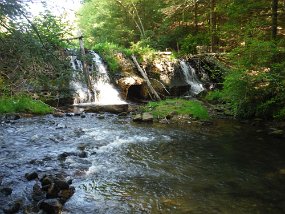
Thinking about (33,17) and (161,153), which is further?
(161,153)

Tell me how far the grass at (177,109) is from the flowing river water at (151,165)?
1520mm

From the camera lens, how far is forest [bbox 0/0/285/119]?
18.4 ft

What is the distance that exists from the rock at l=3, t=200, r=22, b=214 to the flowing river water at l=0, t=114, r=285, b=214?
20cm

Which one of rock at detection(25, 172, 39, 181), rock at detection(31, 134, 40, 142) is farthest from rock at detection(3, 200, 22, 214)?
rock at detection(31, 134, 40, 142)

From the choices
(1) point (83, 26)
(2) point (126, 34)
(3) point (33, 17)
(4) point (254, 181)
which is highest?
(1) point (83, 26)

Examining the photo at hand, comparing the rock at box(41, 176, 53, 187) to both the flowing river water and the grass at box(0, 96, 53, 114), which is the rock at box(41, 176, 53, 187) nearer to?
the flowing river water

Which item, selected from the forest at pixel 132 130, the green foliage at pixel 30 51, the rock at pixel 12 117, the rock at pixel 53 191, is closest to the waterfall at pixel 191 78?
the forest at pixel 132 130

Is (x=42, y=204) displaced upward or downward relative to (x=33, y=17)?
downward

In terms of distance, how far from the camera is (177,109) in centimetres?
1390

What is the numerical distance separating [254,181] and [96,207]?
3525mm

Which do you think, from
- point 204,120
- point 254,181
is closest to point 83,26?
point 204,120

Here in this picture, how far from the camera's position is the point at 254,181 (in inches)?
259

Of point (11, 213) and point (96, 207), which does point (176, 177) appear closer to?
point (96, 207)

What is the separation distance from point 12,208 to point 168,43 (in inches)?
828
